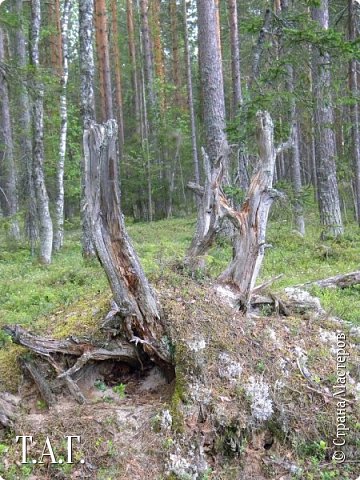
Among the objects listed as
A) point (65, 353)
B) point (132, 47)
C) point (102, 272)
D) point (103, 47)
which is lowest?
point (65, 353)

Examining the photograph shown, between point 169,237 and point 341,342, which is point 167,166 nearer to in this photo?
point 169,237

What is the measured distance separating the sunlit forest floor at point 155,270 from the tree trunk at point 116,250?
1127 mm

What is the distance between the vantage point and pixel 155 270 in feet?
21.5

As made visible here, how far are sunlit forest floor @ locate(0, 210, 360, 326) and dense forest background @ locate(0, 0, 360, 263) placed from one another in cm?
77

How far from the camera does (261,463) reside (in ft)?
14.9

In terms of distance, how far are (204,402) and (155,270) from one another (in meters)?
2.31

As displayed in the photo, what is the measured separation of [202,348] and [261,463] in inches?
47.8

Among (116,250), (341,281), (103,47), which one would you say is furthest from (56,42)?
(116,250)

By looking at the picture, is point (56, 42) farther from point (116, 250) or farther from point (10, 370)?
point (10, 370)

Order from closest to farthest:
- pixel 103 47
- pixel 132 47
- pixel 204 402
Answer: pixel 204 402
pixel 103 47
pixel 132 47

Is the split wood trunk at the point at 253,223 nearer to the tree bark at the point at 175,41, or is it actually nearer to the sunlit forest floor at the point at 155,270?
the sunlit forest floor at the point at 155,270

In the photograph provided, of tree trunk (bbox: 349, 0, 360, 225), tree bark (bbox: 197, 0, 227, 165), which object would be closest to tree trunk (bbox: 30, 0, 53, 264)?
tree bark (bbox: 197, 0, 227, 165)

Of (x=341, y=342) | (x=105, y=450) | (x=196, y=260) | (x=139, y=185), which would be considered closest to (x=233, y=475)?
(x=105, y=450)

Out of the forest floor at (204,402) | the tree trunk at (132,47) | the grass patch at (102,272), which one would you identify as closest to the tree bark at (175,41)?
the tree trunk at (132,47)
